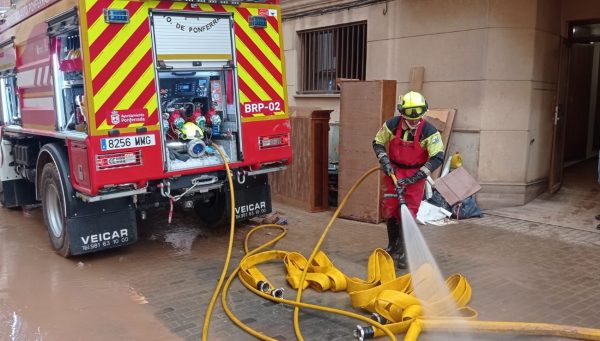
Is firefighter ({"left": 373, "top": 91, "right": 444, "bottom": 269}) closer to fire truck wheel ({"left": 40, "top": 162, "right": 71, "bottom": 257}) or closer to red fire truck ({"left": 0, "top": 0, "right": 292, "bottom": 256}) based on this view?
red fire truck ({"left": 0, "top": 0, "right": 292, "bottom": 256})

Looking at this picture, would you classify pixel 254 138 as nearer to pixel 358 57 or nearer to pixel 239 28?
pixel 239 28

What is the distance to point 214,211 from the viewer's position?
674 cm

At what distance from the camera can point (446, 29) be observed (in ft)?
25.4

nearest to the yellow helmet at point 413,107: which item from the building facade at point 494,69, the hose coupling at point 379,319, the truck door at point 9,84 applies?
the hose coupling at point 379,319

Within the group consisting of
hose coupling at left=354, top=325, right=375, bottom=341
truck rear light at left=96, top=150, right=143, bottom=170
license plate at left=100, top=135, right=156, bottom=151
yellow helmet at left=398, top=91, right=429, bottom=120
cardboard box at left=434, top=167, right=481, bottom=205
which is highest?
yellow helmet at left=398, top=91, right=429, bottom=120

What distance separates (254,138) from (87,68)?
6.06 ft

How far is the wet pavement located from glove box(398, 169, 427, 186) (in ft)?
3.08

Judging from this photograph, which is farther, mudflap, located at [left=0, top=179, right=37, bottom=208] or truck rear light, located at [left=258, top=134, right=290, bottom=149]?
mudflap, located at [left=0, top=179, right=37, bottom=208]

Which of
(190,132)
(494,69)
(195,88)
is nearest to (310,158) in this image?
(195,88)

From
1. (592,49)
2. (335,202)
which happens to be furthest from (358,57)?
(592,49)

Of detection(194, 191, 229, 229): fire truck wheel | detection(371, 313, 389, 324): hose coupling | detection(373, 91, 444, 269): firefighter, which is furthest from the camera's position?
detection(194, 191, 229, 229): fire truck wheel

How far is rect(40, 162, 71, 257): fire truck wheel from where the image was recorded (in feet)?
18.3

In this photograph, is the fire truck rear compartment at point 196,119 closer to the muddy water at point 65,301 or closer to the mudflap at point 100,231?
the mudflap at point 100,231

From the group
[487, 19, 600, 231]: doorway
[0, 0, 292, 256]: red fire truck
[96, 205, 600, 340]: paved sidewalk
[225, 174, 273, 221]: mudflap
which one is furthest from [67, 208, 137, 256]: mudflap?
[487, 19, 600, 231]: doorway
